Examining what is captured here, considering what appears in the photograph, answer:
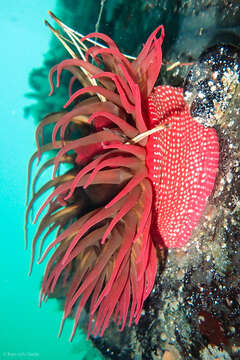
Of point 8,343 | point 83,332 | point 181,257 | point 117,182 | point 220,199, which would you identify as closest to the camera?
point 220,199

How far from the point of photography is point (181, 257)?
1.67m

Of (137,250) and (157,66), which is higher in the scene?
(157,66)

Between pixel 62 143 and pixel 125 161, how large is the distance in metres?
0.79

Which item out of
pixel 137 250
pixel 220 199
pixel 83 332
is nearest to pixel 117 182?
pixel 137 250

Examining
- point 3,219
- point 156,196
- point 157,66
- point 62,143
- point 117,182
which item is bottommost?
point 3,219

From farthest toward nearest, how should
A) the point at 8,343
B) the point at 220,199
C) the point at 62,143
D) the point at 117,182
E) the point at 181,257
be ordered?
→ the point at 8,343
the point at 62,143
the point at 181,257
the point at 117,182
the point at 220,199

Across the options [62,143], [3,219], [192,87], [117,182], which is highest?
[192,87]

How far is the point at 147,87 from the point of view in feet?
5.06

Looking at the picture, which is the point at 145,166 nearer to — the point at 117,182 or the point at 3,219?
the point at 117,182

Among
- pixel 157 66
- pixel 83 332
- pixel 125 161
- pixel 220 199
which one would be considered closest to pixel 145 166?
pixel 125 161

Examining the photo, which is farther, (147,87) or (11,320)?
(11,320)

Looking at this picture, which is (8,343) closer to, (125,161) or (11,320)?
(11,320)

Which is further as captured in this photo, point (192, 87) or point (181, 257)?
point (181, 257)

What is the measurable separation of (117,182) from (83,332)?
261cm
